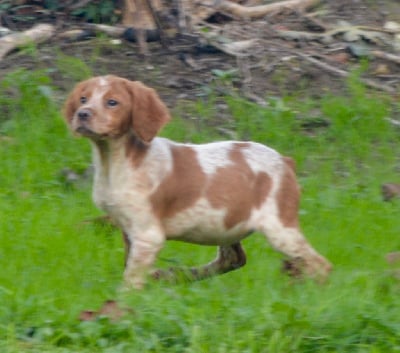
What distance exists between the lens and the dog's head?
22.6 feet

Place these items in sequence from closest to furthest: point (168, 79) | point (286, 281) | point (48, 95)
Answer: point (286, 281) → point (48, 95) → point (168, 79)

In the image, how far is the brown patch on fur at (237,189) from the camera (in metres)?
7.23

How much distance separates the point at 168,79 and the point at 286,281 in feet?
12.8

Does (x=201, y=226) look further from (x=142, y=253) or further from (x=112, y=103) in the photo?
(x=112, y=103)

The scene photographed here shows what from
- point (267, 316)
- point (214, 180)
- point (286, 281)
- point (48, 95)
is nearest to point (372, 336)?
point (267, 316)

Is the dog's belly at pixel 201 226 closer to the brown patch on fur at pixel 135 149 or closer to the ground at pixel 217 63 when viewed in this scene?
the brown patch on fur at pixel 135 149

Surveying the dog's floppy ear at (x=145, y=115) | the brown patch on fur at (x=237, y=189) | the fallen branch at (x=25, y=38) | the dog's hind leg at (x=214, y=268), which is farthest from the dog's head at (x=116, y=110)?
the fallen branch at (x=25, y=38)

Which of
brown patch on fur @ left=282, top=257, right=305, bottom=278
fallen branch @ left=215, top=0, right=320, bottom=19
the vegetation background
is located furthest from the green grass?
fallen branch @ left=215, top=0, right=320, bottom=19

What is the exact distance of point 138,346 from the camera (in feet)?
19.6

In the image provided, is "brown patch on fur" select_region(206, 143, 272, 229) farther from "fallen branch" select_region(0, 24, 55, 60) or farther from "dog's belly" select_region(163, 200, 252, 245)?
"fallen branch" select_region(0, 24, 55, 60)

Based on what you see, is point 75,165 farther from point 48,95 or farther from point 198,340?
point 198,340

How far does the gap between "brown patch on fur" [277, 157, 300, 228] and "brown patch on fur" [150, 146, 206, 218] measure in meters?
0.50

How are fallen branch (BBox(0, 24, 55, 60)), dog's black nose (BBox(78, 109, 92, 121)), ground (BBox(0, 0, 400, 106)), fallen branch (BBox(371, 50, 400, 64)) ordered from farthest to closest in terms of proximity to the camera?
1. fallen branch (BBox(371, 50, 400, 64))
2. fallen branch (BBox(0, 24, 55, 60))
3. ground (BBox(0, 0, 400, 106))
4. dog's black nose (BBox(78, 109, 92, 121))

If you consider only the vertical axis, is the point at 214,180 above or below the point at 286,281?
above
